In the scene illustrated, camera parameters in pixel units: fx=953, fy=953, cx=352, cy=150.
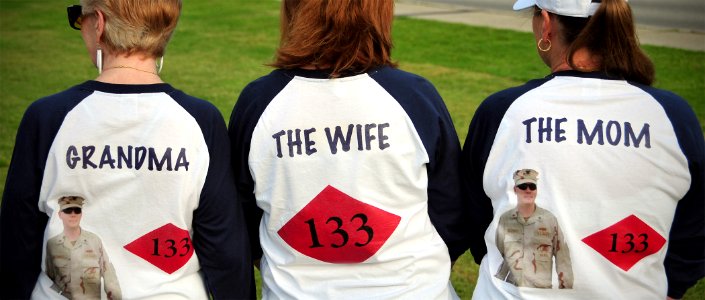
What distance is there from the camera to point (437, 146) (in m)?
2.81

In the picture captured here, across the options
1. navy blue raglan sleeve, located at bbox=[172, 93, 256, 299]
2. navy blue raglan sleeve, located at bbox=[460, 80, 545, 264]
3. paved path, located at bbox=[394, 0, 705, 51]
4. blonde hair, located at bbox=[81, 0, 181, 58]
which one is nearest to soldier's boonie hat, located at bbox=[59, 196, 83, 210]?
navy blue raglan sleeve, located at bbox=[172, 93, 256, 299]

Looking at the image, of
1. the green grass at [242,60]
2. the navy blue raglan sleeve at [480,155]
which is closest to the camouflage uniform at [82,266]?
the navy blue raglan sleeve at [480,155]

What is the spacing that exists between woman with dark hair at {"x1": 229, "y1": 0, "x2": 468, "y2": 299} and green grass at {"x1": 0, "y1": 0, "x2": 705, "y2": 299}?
462cm

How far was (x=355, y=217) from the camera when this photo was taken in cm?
273

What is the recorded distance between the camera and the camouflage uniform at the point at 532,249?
2703 millimetres

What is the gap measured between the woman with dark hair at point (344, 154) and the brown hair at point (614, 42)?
18.5 inches

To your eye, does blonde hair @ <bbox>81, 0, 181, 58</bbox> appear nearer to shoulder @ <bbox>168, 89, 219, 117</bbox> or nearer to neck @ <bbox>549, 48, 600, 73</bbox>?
shoulder @ <bbox>168, 89, 219, 117</bbox>

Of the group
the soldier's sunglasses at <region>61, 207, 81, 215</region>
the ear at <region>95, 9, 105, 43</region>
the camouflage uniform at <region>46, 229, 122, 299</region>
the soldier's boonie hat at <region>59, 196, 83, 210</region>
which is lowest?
the camouflage uniform at <region>46, 229, 122, 299</region>

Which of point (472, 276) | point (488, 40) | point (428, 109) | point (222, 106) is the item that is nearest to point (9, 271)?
point (428, 109)

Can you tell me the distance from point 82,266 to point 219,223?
0.40 meters

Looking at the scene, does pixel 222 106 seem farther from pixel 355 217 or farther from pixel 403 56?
pixel 355 217

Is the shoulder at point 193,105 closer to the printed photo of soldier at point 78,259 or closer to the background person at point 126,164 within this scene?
the background person at point 126,164

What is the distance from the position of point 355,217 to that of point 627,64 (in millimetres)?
901

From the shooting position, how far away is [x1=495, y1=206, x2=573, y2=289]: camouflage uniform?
2.70m
